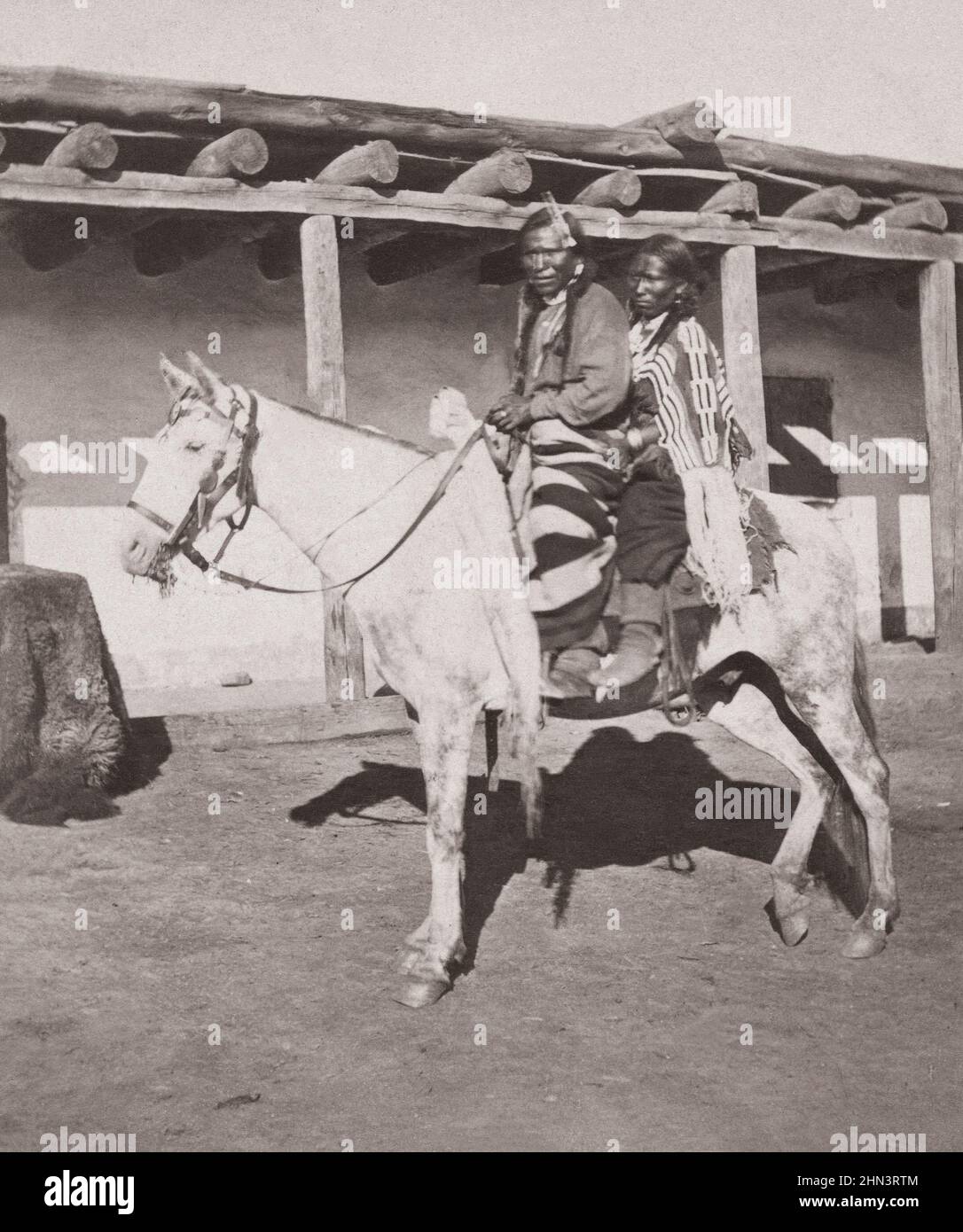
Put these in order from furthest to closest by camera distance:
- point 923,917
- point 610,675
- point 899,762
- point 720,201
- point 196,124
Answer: point 720,201 < point 899,762 < point 196,124 < point 923,917 < point 610,675

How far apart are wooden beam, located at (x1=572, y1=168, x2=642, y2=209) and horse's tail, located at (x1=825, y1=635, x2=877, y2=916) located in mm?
4721

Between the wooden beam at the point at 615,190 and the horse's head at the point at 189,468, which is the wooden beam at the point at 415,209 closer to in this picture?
the wooden beam at the point at 615,190

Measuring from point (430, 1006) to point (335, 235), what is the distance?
549 centimetres

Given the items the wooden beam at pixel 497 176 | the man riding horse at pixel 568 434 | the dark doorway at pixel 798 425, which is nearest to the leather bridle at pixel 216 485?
the man riding horse at pixel 568 434

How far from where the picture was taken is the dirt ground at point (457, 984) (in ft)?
15.0

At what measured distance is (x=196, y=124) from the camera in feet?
28.0

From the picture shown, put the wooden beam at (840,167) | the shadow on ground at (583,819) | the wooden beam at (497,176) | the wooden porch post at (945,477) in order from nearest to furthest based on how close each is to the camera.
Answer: the shadow on ground at (583,819) < the wooden beam at (497,176) < the wooden beam at (840,167) < the wooden porch post at (945,477)

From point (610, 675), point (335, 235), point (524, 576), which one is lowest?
point (610, 675)

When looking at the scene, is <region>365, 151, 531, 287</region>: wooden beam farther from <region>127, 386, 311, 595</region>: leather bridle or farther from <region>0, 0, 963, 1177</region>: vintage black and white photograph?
<region>127, 386, 311, 595</region>: leather bridle

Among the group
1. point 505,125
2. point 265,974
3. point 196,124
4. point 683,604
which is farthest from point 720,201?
point 265,974

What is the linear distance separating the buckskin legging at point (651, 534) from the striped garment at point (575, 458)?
0.06 meters

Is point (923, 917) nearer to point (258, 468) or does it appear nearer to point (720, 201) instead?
point (258, 468)

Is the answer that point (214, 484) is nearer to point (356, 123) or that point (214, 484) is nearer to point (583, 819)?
point (583, 819)

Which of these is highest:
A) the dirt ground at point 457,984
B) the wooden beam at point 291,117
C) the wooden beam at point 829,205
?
the wooden beam at point 291,117
